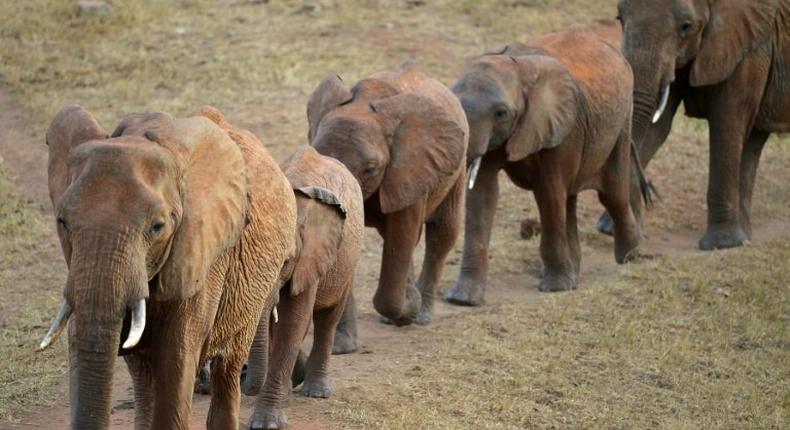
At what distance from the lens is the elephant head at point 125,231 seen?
16.7 feet

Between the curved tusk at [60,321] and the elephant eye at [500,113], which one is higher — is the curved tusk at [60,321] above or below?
above

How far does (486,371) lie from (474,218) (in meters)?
2.23

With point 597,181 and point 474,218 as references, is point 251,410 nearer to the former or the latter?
point 474,218

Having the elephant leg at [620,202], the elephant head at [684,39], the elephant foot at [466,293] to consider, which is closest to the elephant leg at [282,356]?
the elephant foot at [466,293]

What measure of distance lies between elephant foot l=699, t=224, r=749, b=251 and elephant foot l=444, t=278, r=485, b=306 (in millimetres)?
2416

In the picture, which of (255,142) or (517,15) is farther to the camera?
(517,15)

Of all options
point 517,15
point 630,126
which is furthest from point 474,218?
point 517,15

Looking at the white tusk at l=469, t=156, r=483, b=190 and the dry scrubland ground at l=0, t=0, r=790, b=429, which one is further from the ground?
the white tusk at l=469, t=156, r=483, b=190

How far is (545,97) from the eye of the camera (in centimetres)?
1039

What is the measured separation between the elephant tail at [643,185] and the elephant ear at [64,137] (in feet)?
22.0

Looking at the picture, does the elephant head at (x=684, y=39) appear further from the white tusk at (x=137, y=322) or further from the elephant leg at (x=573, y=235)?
the white tusk at (x=137, y=322)

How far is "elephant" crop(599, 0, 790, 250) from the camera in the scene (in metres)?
11.6

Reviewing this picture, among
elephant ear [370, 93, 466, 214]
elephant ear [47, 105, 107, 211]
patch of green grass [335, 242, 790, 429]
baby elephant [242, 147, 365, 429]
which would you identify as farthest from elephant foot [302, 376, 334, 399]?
elephant ear [47, 105, 107, 211]

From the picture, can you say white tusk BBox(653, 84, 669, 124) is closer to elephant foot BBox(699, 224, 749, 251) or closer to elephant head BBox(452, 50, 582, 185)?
elephant foot BBox(699, 224, 749, 251)
